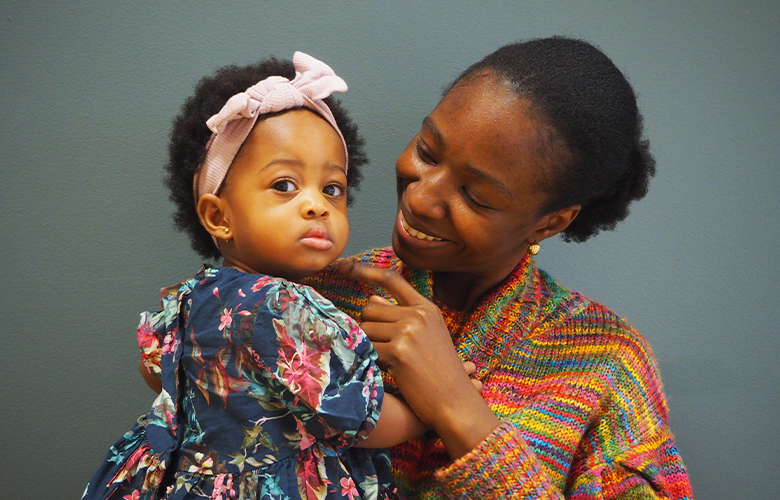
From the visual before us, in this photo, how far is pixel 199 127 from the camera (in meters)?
1.32

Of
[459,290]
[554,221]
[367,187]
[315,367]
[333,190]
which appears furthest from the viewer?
[367,187]

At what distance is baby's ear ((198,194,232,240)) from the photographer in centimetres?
124

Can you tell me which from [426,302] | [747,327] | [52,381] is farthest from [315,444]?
[747,327]

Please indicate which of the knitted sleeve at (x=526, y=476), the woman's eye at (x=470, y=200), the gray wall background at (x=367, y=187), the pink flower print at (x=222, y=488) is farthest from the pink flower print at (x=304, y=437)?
the gray wall background at (x=367, y=187)

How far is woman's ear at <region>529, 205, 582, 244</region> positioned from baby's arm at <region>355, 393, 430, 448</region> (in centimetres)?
47

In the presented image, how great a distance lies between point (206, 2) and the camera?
162 cm

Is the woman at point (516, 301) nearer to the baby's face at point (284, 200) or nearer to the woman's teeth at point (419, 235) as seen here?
the woman's teeth at point (419, 235)

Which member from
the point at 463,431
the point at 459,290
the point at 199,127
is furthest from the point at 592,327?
the point at 199,127

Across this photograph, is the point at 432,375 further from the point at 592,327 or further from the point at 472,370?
the point at 592,327

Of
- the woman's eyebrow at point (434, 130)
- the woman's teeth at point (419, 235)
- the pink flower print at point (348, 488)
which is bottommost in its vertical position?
the pink flower print at point (348, 488)

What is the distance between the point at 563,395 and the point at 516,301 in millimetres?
221

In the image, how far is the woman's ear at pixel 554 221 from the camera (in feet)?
4.50

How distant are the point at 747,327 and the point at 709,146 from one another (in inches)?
20.0

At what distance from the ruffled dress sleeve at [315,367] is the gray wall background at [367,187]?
73 centimetres
